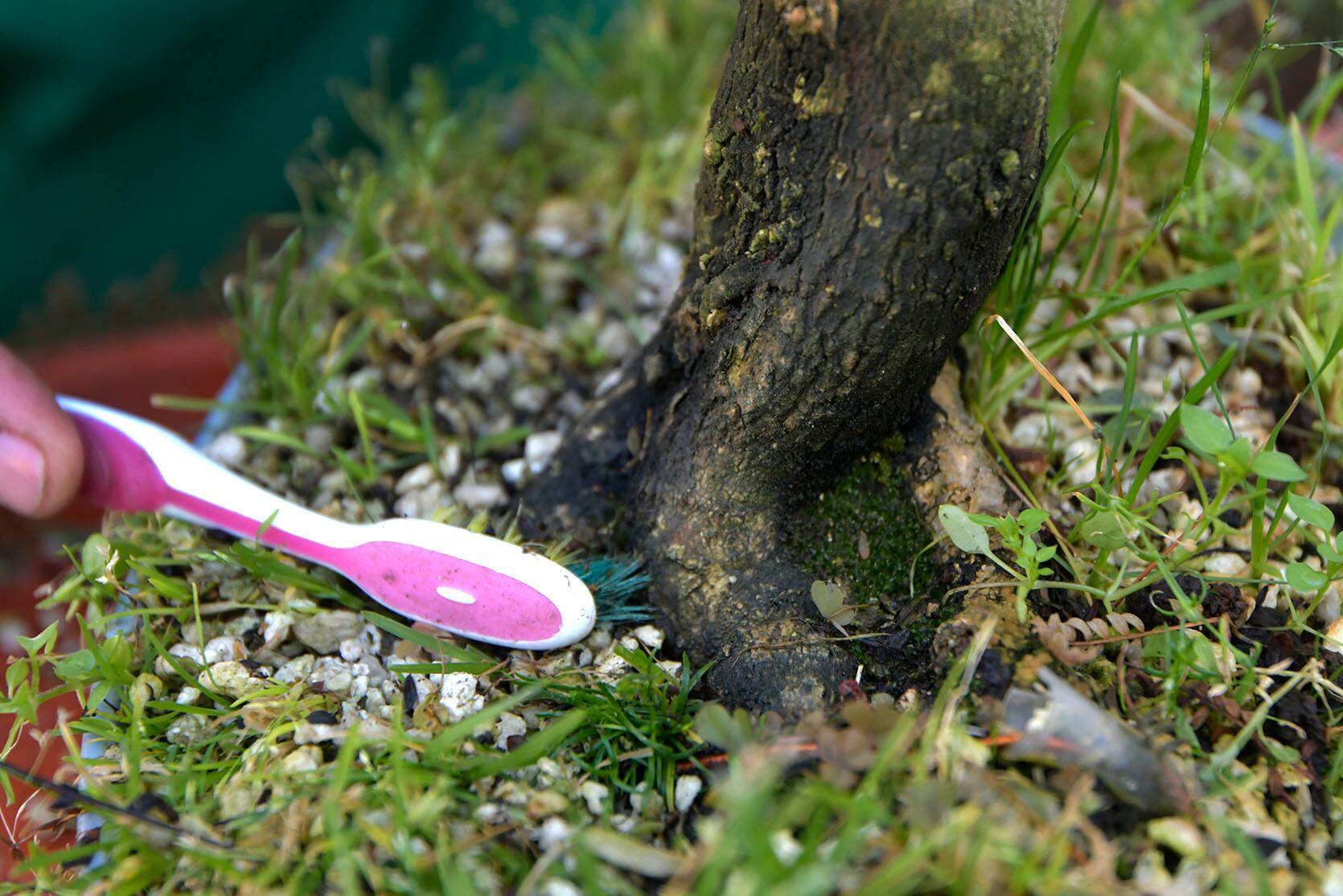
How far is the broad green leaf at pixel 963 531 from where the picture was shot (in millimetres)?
701

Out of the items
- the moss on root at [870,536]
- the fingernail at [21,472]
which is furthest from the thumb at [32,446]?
the moss on root at [870,536]

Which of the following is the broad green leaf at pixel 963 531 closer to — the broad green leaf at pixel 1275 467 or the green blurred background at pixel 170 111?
the broad green leaf at pixel 1275 467

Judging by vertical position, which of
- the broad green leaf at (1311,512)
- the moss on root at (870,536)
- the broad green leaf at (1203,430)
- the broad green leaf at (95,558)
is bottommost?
the broad green leaf at (95,558)

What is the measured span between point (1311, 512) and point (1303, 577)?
48mm

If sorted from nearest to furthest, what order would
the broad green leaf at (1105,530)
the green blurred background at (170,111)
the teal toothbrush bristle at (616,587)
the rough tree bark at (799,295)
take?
the rough tree bark at (799,295)
the broad green leaf at (1105,530)
the teal toothbrush bristle at (616,587)
the green blurred background at (170,111)

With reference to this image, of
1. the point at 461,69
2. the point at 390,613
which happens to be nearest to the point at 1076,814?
the point at 390,613

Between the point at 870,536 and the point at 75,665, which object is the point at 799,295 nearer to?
the point at 870,536

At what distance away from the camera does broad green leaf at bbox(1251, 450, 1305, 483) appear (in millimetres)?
620

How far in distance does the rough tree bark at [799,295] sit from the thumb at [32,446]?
1.36 ft

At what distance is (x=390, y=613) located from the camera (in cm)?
85

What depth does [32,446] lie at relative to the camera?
2.57 ft

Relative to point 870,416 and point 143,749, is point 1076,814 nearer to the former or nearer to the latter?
point 870,416

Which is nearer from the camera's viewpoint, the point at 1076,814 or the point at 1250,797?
the point at 1076,814

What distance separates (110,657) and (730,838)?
55 centimetres
